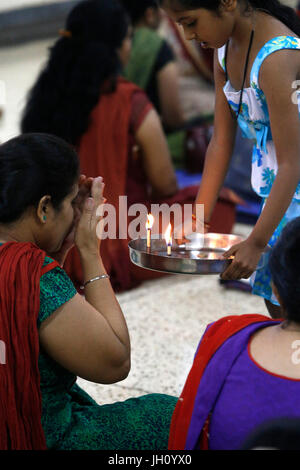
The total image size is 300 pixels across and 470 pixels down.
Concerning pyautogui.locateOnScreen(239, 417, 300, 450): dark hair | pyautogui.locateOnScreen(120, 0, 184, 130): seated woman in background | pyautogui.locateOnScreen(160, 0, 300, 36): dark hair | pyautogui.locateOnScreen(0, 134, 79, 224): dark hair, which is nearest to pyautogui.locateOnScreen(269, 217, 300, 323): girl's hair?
pyautogui.locateOnScreen(239, 417, 300, 450): dark hair

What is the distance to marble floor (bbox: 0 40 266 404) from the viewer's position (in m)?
2.26

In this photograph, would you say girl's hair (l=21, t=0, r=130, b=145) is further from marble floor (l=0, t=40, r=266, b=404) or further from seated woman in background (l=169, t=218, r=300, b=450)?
seated woman in background (l=169, t=218, r=300, b=450)

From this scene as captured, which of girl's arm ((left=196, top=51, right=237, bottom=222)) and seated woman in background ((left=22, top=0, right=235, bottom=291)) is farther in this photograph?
seated woman in background ((left=22, top=0, right=235, bottom=291))

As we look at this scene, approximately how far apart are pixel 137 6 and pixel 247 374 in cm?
309

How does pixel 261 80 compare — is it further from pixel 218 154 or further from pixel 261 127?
pixel 218 154

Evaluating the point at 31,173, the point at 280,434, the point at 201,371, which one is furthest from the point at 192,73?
the point at 280,434

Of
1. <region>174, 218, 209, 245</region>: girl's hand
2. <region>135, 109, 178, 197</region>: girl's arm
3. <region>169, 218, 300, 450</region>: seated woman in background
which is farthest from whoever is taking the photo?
<region>135, 109, 178, 197</region>: girl's arm

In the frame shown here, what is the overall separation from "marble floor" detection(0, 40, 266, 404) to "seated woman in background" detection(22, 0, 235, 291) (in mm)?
237

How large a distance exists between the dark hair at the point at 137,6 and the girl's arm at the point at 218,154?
6.99ft

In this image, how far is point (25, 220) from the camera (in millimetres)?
1420

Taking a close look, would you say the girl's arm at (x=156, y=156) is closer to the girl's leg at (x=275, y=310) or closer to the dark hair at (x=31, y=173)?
the girl's leg at (x=275, y=310)

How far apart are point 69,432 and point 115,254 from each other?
1.75m

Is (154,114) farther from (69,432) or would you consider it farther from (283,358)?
(283,358)
